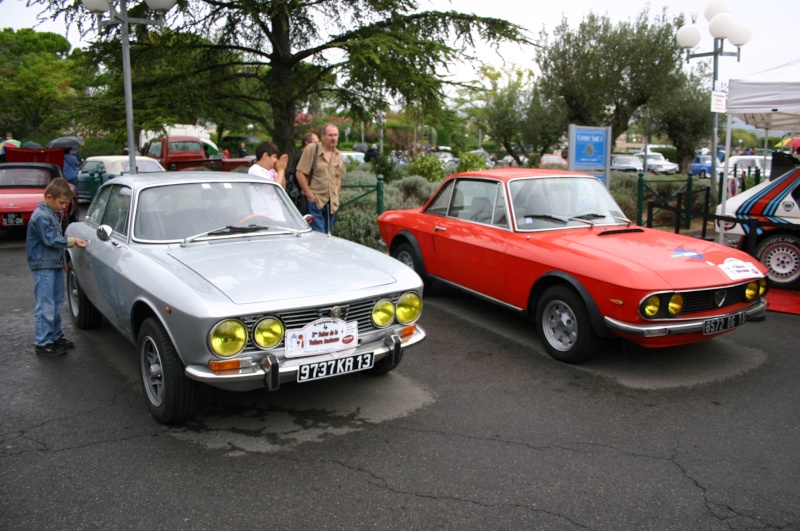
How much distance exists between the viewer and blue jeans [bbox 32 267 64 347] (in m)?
5.25

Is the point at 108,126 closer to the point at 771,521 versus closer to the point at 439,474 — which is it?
the point at 439,474

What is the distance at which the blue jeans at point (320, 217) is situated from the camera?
812 cm

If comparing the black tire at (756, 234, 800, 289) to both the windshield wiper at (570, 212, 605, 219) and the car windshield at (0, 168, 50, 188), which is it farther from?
the car windshield at (0, 168, 50, 188)

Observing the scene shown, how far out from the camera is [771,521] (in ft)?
9.96

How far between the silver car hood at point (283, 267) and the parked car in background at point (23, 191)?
727cm

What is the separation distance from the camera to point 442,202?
7172mm

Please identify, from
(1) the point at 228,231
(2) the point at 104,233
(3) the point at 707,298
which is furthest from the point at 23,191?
(3) the point at 707,298

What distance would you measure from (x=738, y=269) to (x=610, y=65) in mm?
19140

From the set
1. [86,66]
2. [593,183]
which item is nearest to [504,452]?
[593,183]

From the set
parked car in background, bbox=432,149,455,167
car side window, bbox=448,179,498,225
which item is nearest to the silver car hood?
car side window, bbox=448,179,498,225

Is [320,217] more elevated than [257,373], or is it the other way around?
[320,217]

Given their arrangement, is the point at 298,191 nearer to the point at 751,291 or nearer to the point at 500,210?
the point at 500,210

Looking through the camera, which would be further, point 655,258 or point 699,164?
point 699,164

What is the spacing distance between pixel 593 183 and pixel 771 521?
13.4ft
